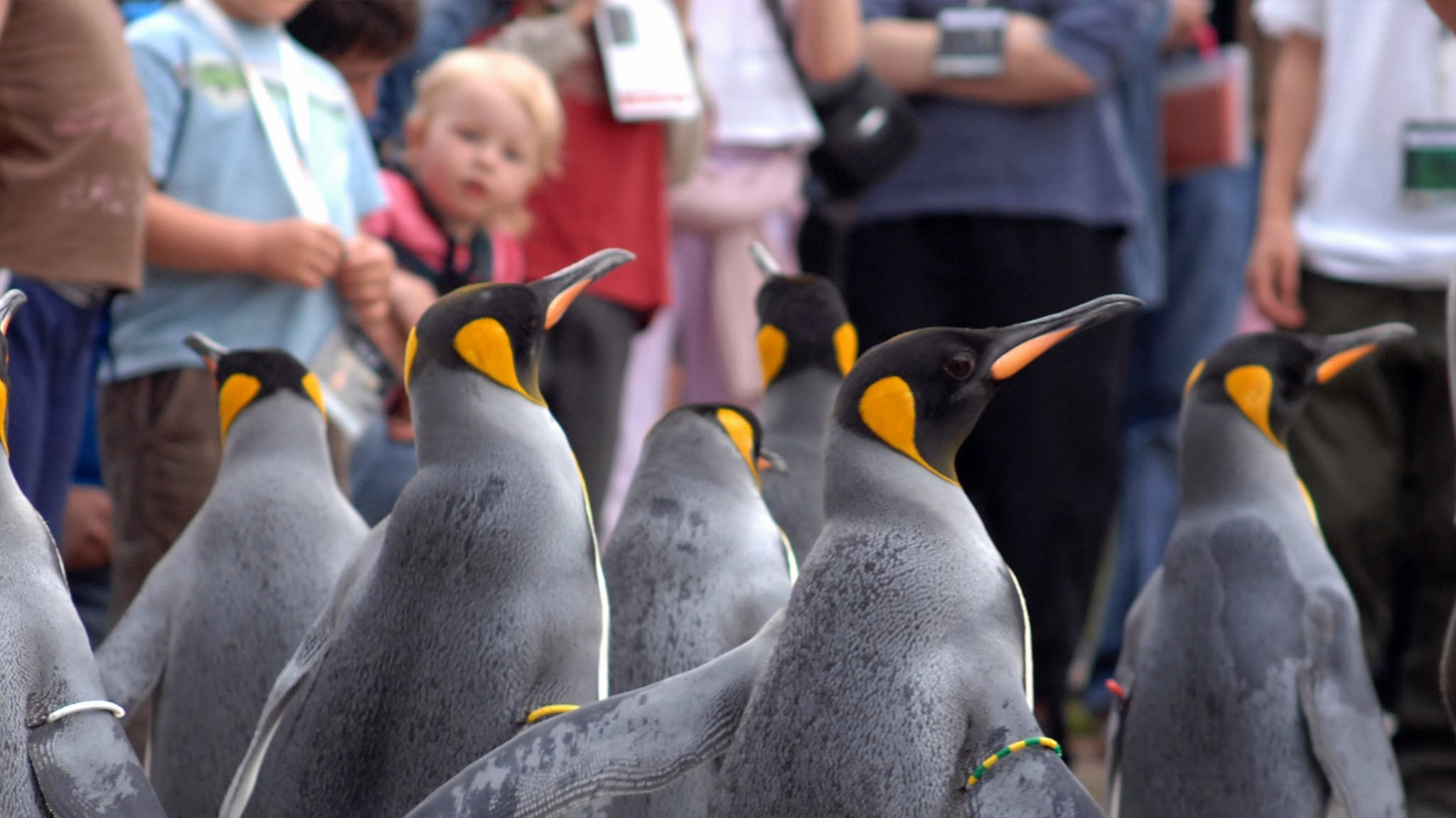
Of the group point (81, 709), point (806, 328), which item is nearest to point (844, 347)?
point (806, 328)

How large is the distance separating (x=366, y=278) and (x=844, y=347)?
2.37 feet

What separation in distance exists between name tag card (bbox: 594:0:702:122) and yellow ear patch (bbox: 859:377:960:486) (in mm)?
1557

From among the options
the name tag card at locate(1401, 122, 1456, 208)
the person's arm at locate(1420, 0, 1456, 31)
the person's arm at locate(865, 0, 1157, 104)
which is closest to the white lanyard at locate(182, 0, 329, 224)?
the person's arm at locate(865, 0, 1157, 104)

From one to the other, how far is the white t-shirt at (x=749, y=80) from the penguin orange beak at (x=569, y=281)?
4.76 feet

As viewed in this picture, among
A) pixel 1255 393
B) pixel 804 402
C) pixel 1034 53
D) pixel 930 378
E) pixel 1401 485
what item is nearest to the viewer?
pixel 930 378

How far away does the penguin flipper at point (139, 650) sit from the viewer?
2195 millimetres

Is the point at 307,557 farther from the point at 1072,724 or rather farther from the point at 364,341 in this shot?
the point at 1072,724

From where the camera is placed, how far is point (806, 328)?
278 centimetres

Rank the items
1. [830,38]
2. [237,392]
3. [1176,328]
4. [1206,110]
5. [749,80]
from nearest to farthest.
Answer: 1. [237,392]
2. [830,38]
3. [749,80]
4. [1206,110]
5. [1176,328]

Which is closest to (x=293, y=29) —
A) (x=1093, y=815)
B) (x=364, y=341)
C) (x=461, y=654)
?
(x=364, y=341)

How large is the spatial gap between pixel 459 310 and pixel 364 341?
2.99 ft

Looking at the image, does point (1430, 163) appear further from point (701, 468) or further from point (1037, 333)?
point (1037, 333)

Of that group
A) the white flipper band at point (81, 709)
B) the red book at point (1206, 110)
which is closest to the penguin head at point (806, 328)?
the white flipper band at point (81, 709)

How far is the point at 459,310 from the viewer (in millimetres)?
2014
